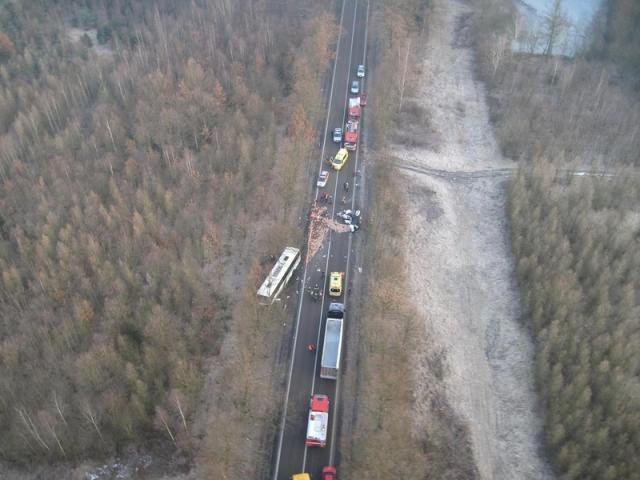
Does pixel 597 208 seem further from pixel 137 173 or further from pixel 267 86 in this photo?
pixel 137 173

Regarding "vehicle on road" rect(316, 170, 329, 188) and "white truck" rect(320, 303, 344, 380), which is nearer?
"white truck" rect(320, 303, 344, 380)

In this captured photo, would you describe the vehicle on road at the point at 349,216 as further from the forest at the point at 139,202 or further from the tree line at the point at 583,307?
the tree line at the point at 583,307

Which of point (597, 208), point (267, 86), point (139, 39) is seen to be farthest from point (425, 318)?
point (139, 39)

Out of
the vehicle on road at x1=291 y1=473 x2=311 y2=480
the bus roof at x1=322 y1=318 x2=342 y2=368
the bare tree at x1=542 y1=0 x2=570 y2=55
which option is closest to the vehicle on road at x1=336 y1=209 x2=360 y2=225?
the bus roof at x1=322 y1=318 x2=342 y2=368

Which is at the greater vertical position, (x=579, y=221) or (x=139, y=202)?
(x=579, y=221)

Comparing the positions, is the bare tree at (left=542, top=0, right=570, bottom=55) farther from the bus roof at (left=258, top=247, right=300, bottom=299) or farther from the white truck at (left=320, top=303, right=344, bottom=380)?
the white truck at (left=320, top=303, right=344, bottom=380)

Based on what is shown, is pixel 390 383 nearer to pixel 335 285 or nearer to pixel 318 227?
pixel 335 285

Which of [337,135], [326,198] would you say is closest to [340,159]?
[337,135]
